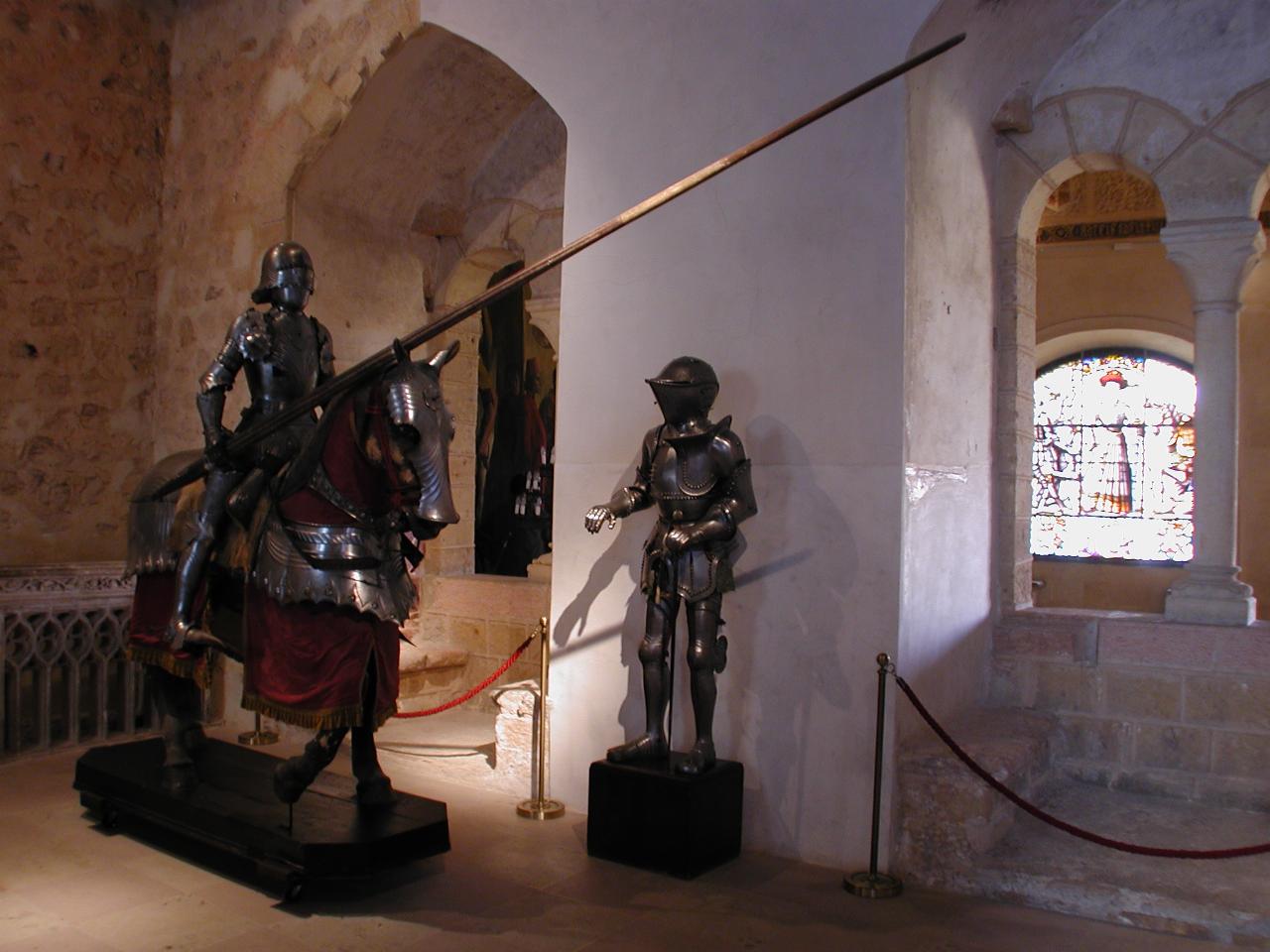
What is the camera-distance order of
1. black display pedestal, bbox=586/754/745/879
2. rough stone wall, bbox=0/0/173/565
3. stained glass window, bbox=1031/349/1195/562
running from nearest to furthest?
black display pedestal, bbox=586/754/745/879
rough stone wall, bbox=0/0/173/565
stained glass window, bbox=1031/349/1195/562

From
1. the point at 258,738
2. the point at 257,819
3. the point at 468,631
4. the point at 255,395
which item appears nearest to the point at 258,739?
the point at 258,738

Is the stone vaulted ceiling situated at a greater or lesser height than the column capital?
greater

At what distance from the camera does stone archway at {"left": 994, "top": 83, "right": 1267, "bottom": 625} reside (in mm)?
4789

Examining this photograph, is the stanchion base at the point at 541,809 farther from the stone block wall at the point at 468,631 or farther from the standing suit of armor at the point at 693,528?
the stone block wall at the point at 468,631

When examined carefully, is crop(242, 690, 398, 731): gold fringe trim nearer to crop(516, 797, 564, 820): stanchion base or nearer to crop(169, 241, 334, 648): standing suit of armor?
crop(169, 241, 334, 648): standing suit of armor

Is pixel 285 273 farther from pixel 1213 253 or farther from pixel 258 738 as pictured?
pixel 1213 253

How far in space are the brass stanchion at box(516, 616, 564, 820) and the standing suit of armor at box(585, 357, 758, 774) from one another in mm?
715

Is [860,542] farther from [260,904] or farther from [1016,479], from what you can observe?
[260,904]

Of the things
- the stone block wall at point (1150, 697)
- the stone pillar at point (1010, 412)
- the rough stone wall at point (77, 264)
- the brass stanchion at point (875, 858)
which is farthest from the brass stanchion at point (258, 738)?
the stone pillar at point (1010, 412)

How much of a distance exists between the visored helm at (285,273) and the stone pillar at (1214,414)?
Answer: 3724 millimetres

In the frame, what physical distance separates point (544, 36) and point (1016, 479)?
3.08 metres

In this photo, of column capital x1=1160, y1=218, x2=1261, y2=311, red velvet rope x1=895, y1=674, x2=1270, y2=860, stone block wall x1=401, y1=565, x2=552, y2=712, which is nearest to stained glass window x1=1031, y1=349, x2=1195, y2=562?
column capital x1=1160, y1=218, x2=1261, y2=311

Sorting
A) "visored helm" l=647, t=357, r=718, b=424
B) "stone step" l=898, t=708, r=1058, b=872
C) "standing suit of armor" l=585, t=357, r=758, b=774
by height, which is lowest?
"stone step" l=898, t=708, r=1058, b=872

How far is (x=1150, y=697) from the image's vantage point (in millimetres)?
4758
